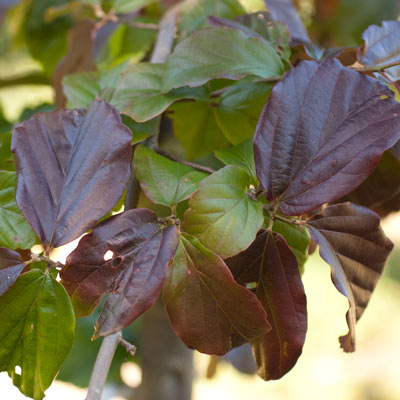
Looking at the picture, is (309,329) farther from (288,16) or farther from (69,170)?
(69,170)

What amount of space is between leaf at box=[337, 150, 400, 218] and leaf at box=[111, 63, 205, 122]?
16cm

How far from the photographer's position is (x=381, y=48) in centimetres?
35

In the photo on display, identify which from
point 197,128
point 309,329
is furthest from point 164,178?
point 309,329

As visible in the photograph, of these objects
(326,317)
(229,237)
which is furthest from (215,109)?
(326,317)

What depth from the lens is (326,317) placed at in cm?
153

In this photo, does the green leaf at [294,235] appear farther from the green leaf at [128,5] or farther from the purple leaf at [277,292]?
the green leaf at [128,5]

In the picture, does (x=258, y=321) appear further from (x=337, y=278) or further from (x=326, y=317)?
(x=326, y=317)

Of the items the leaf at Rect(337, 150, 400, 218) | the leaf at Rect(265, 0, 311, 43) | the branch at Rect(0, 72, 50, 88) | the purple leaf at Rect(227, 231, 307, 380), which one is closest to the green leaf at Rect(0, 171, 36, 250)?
the purple leaf at Rect(227, 231, 307, 380)

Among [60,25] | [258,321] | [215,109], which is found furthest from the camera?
[60,25]

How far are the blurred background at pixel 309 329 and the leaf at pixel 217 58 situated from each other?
0.20 meters

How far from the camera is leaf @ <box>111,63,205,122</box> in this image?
0.36 meters

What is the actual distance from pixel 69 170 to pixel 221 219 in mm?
104

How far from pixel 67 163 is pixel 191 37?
0.47ft

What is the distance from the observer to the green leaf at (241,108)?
0.39 metres
